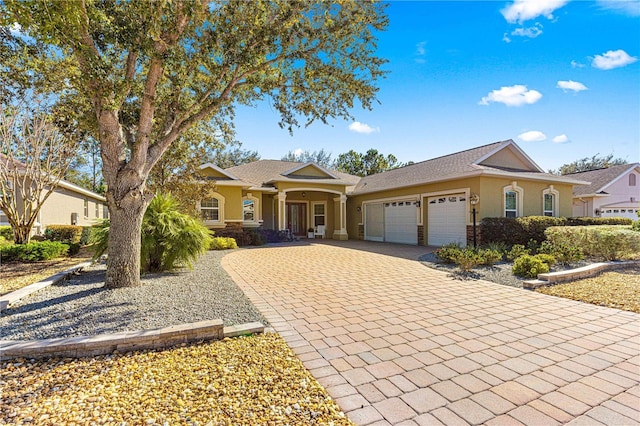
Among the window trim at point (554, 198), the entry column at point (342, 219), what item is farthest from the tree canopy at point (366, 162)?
the window trim at point (554, 198)

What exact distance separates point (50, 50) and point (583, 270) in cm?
1201

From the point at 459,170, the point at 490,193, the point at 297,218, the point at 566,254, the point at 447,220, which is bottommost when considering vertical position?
the point at 566,254

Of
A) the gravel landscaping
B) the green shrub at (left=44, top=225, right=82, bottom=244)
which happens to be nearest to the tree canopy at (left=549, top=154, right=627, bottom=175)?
the gravel landscaping

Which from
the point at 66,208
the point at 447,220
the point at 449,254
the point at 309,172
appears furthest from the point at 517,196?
the point at 66,208

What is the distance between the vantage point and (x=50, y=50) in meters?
6.28

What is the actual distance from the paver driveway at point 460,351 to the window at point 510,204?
791cm

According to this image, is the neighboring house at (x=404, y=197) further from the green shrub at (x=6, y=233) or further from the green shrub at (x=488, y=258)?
the green shrub at (x=6, y=233)

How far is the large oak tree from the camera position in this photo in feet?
15.3

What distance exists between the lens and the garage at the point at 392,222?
Answer: 51.2 ft

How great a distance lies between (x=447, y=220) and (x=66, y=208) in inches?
801

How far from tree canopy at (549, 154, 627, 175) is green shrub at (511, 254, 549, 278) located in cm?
3960

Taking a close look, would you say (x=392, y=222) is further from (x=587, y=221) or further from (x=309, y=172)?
(x=587, y=221)

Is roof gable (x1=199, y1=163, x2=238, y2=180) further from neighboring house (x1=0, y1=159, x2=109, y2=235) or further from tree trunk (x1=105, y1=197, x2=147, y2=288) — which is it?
tree trunk (x1=105, y1=197, x2=147, y2=288)

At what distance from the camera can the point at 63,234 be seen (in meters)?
13.8
